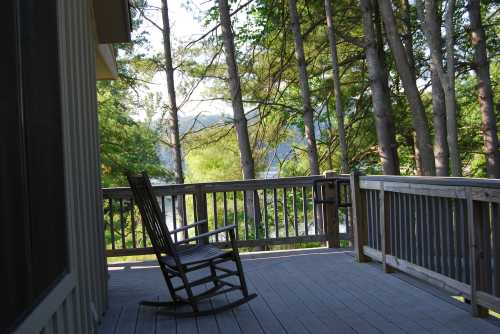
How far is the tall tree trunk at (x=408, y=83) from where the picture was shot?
11.3 metres

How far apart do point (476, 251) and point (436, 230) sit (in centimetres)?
66

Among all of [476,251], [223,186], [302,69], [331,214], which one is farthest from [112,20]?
[302,69]

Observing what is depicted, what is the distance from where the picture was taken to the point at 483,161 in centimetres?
1744

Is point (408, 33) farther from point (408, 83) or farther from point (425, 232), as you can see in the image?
point (425, 232)

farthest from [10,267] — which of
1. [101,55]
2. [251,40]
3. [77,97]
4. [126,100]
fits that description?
[126,100]

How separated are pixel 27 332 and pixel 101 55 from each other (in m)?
4.71

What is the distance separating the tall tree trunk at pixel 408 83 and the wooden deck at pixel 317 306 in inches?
235

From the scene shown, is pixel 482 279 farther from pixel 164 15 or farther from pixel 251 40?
pixel 251 40

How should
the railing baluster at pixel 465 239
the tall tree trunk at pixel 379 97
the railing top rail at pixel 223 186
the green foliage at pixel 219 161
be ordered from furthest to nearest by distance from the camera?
the green foliage at pixel 219 161, the tall tree trunk at pixel 379 97, the railing top rail at pixel 223 186, the railing baluster at pixel 465 239

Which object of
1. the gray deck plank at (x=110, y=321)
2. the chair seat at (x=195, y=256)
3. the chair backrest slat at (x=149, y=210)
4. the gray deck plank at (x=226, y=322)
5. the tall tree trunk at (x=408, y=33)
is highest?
the tall tree trunk at (x=408, y=33)

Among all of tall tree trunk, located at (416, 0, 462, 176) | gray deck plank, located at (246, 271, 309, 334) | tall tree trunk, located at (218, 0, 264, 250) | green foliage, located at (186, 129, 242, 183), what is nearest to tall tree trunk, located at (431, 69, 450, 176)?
tall tree trunk, located at (416, 0, 462, 176)

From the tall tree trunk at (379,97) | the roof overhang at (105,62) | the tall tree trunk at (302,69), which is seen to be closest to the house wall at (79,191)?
the roof overhang at (105,62)

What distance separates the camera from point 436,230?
182 inches

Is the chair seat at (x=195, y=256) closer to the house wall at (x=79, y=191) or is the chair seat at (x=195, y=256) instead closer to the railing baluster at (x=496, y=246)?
the house wall at (x=79, y=191)
